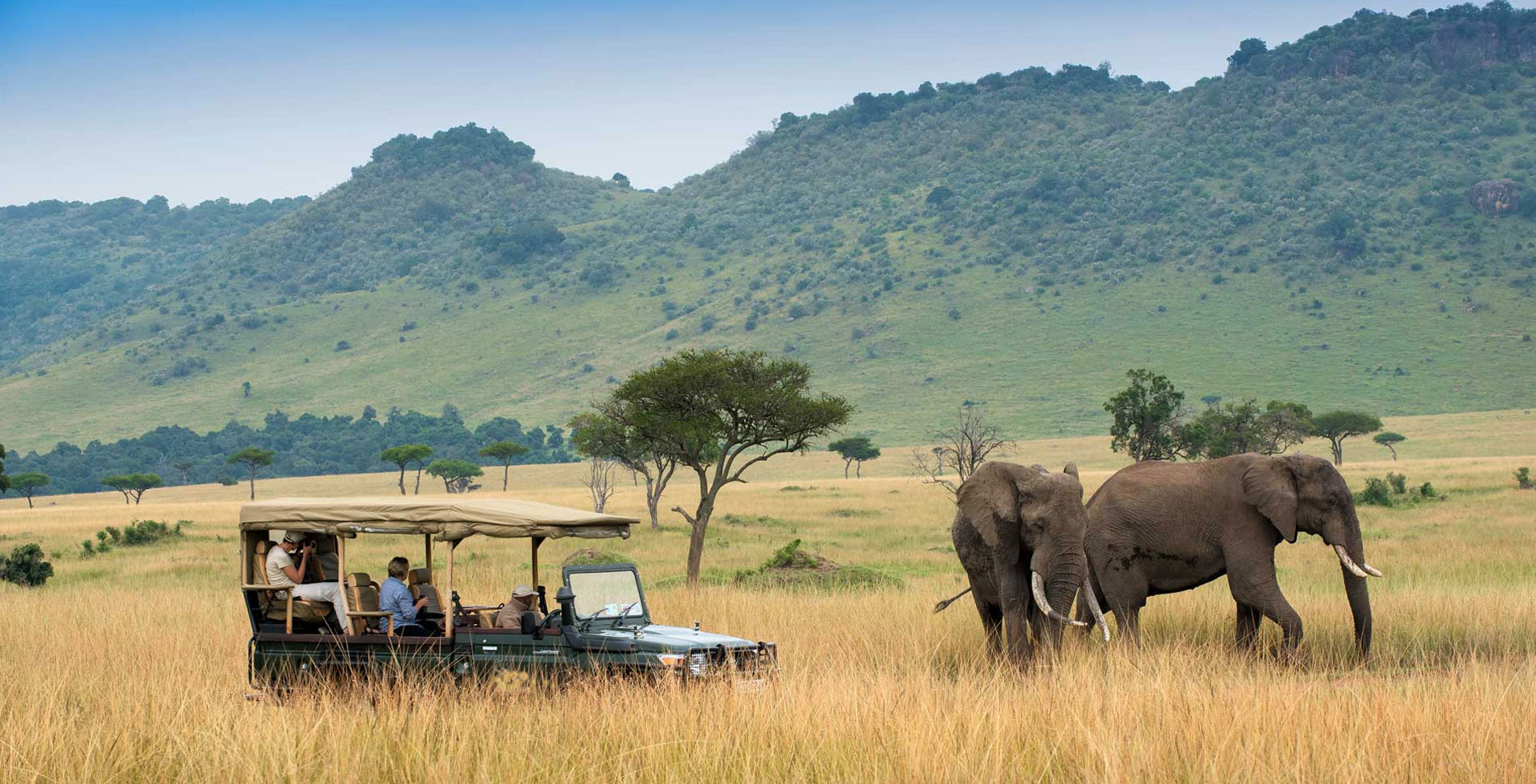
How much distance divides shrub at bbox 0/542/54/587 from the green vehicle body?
1968 cm

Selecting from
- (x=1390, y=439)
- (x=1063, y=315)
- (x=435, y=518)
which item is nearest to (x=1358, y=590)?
(x=435, y=518)

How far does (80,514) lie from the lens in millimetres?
65500

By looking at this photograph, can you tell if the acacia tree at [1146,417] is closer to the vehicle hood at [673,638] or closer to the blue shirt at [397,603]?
the vehicle hood at [673,638]

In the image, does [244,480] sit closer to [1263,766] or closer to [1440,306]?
[1440,306]

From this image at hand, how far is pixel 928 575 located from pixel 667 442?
10.2 m

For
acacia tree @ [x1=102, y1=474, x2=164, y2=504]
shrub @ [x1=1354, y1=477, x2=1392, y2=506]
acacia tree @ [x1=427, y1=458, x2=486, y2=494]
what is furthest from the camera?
acacia tree @ [x1=102, y1=474, x2=164, y2=504]

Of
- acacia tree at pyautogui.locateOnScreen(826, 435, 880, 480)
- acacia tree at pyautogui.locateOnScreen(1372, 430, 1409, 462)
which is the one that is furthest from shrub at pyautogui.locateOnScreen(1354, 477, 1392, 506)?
acacia tree at pyautogui.locateOnScreen(826, 435, 880, 480)

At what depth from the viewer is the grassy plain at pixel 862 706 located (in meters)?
8.36

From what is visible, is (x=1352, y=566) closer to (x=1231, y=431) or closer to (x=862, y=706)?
(x=862, y=706)

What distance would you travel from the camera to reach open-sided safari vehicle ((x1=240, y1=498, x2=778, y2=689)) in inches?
449

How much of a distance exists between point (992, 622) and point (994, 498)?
1.85m

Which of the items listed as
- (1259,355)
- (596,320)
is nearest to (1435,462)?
(1259,355)

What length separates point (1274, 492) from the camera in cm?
1481

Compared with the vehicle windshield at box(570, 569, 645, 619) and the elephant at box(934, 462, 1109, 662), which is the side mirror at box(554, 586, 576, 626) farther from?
the elephant at box(934, 462, 1109, 662)
